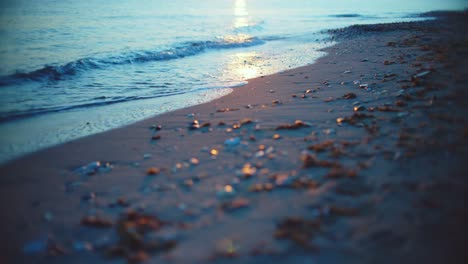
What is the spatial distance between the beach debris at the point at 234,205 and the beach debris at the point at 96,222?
107 cm

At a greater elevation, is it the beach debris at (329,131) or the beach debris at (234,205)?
the beach debris at (329,131)

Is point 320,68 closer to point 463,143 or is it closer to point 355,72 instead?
point 355,72

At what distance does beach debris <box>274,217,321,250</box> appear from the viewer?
2.10m

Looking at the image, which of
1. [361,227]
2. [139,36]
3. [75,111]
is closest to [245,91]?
[75,111]

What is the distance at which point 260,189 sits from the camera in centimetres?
280

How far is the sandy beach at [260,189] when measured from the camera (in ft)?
6.89

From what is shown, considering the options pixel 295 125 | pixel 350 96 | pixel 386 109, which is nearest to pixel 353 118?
pixel 386 109

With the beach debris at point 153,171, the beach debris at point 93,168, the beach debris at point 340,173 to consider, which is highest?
the beach debris at point 340,173

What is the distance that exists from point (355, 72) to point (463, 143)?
209 inches

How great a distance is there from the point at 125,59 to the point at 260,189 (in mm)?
10055

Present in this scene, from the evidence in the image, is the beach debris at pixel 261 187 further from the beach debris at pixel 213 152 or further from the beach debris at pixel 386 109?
A: the beach debris at pixel 386 109

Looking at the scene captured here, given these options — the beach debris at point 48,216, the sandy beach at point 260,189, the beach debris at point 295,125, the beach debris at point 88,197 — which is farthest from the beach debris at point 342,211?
the beach debris at point 48,216

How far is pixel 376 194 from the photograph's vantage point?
2496 millimetres

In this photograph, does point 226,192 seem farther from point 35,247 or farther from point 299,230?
point 35,247
